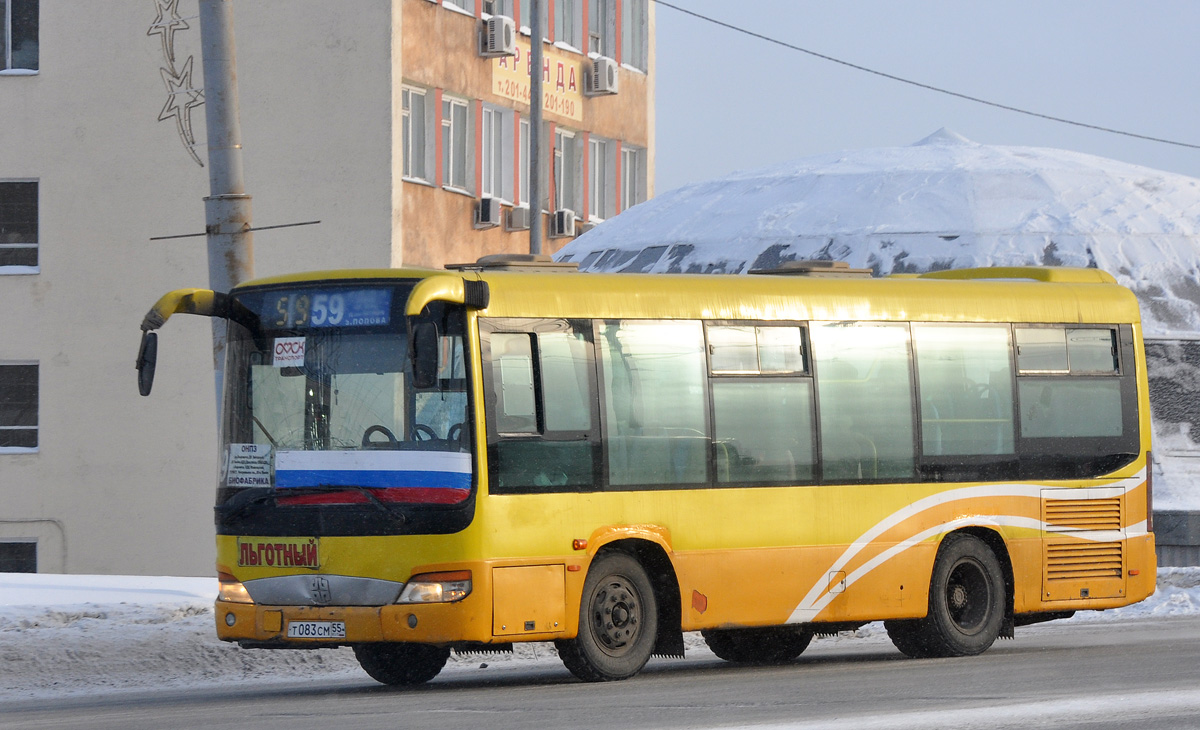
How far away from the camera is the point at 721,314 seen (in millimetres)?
14016

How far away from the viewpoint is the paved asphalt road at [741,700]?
10320 mm

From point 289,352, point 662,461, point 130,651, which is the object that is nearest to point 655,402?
point 662,461

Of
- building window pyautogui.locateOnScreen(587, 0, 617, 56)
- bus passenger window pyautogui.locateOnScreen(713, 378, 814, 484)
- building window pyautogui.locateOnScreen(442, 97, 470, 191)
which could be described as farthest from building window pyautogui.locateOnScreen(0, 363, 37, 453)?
bus passenger window pyautogui.locateOnScreen(713, 378, 814, 484)

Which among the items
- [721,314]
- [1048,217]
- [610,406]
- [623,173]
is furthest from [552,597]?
[623,173]

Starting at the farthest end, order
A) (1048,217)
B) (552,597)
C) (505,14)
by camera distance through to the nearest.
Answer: (505,14), (1048,217), (552,597)

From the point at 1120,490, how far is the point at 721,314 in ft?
13.2

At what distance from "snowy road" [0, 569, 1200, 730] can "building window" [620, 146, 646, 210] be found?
83.0 ft

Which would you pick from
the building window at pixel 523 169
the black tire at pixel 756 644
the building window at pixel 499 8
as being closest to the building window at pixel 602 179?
the building window at pixel 523 169

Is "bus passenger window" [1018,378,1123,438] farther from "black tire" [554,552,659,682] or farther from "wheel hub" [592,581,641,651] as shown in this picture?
"wheel hub" [592,581,641,651]

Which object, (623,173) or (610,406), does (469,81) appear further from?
(610,406)

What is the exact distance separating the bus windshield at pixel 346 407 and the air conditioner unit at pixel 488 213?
22.4m

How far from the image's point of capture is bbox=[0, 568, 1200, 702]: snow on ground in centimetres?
1398

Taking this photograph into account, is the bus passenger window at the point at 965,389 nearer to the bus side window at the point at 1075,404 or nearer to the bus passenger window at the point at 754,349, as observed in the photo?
the bus side window at the point at 1075,404

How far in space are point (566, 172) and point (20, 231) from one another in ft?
36.4
